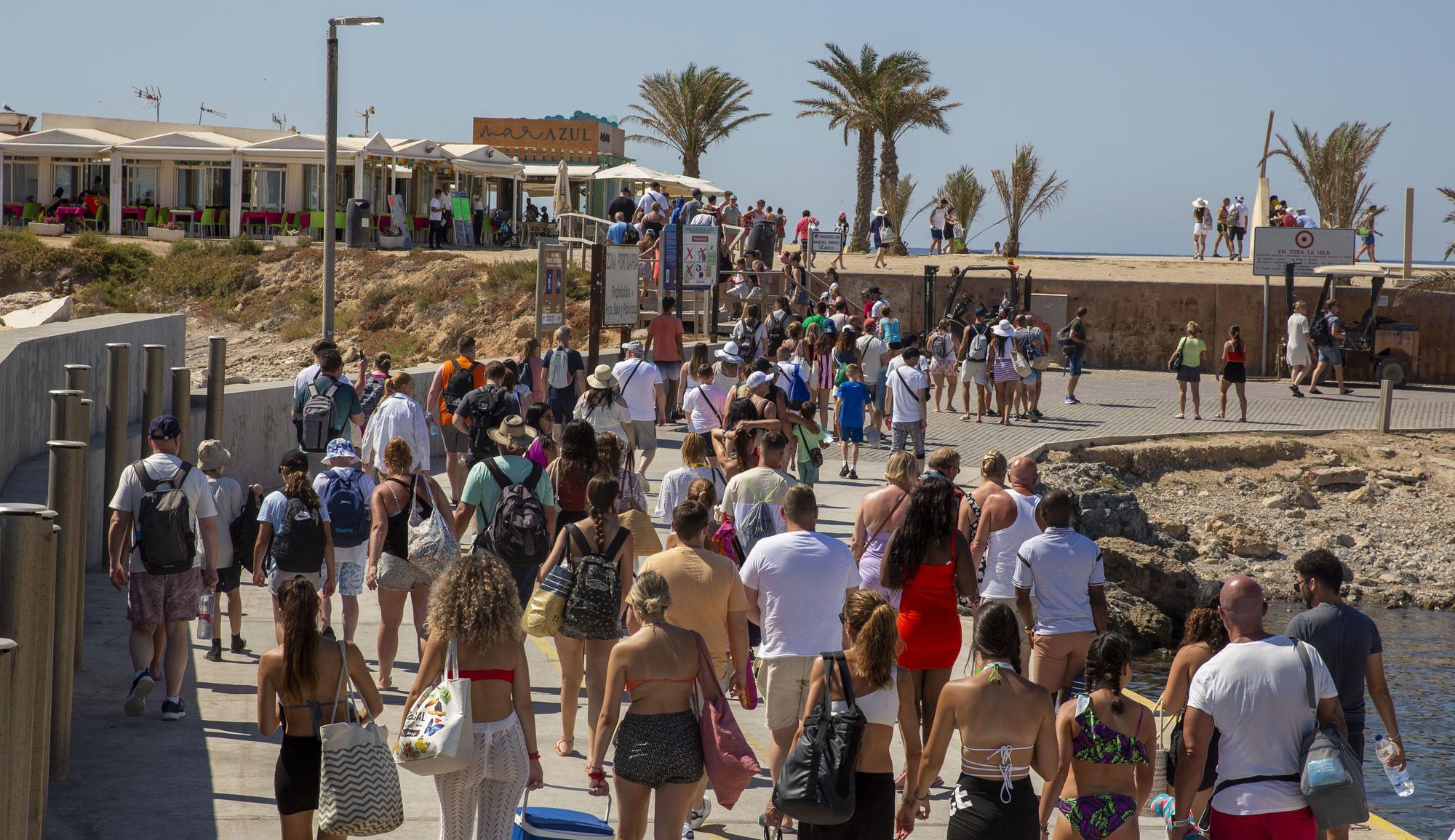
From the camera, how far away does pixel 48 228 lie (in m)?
42.3

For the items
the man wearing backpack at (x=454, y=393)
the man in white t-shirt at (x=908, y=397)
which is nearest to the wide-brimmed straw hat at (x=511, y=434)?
the man wearing backpack at (x=454, y=393)

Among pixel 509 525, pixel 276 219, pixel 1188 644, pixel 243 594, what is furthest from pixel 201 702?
pixel 276 219

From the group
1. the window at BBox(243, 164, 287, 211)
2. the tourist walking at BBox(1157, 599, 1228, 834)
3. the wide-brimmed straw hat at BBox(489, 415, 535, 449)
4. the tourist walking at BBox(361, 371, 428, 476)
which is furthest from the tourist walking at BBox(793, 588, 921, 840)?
the window at BBox(243, 164, 287, 211)

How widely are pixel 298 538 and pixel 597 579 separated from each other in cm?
216

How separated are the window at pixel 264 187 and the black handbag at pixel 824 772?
3855 cm

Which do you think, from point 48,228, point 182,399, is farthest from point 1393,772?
point 48,228

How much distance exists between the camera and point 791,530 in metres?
6.66

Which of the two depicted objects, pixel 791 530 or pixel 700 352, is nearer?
pixel 791 530

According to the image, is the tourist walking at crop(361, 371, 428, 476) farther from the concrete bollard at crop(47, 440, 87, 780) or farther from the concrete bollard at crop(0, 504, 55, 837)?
the concrete bollard at crop(0, 504, 55, 837)

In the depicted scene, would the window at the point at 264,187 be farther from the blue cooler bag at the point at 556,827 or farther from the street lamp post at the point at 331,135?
the blue cooler bag at the point at 556,827

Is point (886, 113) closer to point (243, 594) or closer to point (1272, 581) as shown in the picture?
point (1272, 581)

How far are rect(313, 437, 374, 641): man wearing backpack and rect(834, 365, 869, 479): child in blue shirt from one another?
839 centimetres

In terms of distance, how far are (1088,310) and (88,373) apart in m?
27.5

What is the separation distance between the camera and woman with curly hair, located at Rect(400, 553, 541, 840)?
532cm
